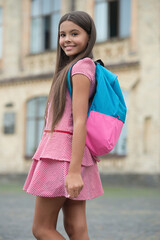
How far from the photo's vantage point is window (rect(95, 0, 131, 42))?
16.6 meters

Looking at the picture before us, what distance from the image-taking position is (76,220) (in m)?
2.70

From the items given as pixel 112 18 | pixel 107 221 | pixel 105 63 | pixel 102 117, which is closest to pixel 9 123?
pixel 105 63

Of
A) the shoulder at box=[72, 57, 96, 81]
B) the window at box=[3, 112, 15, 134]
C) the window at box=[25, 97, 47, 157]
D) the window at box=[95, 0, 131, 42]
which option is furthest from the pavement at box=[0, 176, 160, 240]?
the window at box=[3, 112, 15, 134]

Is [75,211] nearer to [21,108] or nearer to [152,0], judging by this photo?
[152,0]

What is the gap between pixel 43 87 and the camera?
1877 cm

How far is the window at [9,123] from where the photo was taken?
1959cm

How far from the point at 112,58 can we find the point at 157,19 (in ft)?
6.88

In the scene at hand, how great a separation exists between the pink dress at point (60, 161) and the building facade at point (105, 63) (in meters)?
13.1

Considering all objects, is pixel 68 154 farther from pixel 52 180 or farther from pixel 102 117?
pixel 102 117

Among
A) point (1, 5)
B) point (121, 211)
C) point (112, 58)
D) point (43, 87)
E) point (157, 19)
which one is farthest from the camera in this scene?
point (1, 5)

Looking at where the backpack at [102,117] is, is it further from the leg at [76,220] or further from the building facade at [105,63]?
the building facade at [105,63]

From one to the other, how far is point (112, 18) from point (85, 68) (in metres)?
14.9

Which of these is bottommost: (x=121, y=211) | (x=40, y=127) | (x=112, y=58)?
(x=40, y=127)

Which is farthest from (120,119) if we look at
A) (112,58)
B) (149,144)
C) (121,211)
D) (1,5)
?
(1,5)
